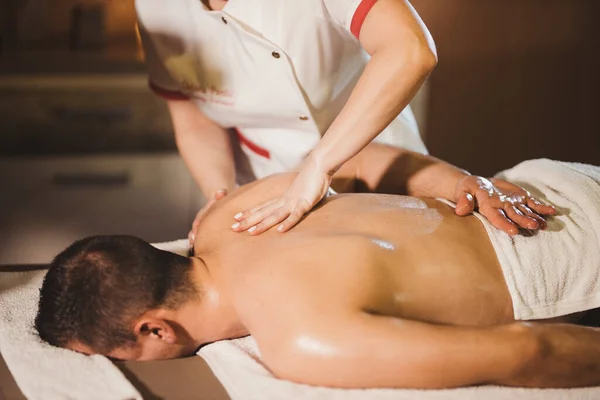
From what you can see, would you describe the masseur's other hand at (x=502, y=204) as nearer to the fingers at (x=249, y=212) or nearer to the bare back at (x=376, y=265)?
the bare back at (x=376, y=265)

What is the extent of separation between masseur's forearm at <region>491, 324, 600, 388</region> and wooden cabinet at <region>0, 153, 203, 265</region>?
2.17 m

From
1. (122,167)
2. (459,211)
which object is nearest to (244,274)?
(459,211)

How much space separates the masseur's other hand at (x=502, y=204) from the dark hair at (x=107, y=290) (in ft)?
1.69

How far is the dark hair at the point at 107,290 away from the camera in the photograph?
3.63ft

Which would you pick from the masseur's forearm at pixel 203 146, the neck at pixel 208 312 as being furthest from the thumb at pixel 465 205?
the masseur's forearm at pixel 203 146

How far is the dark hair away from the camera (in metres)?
1.11

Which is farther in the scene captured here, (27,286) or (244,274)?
(27,286)

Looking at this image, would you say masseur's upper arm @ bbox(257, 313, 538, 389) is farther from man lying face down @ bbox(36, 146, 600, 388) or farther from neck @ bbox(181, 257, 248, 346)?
neck @ bbox(181, 257, 248, 346)

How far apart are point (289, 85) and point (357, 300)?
24.4 inches

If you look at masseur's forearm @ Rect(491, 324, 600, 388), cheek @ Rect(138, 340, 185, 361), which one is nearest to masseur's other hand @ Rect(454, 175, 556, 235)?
masseur's forearm @ Rect(491, 324, 600, 388)

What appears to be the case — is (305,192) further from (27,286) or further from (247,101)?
(27,286)

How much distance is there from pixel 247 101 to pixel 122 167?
160cm

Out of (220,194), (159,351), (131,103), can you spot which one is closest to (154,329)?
(159,351)

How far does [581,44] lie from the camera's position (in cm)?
312
